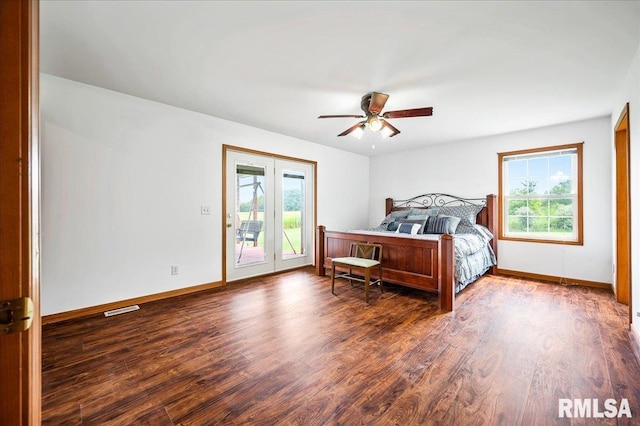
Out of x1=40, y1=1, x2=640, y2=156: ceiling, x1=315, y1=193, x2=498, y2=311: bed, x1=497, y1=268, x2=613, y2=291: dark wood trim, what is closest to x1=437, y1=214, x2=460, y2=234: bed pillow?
x1=315, y1=193, x2=498, y2=311: bed

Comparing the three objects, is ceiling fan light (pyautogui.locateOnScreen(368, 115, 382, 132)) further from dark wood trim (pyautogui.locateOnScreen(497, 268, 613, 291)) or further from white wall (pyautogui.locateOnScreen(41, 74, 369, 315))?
dark wood trim (pyautogui.locateOnScreen(497, 268, 613, 291))

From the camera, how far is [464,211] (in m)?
4.75

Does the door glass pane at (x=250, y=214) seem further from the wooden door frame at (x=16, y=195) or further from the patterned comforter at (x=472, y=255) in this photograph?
the wooden door frame at (x=16, y=195)

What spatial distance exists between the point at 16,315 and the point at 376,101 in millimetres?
3017

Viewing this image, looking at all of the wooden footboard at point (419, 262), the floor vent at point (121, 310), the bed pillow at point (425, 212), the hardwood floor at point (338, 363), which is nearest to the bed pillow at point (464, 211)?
the bed pillow at point (425, 212)

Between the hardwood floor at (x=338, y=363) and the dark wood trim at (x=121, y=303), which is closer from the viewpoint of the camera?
the hardwood floor at (x=338, y=363)

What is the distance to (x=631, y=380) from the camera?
1.81m

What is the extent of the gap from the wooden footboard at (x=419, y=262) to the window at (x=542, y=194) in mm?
2161

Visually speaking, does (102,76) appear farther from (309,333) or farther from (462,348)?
(462,348)

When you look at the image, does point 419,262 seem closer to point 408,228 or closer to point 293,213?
point 408,228

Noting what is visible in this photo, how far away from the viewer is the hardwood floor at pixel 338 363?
1.56 metres

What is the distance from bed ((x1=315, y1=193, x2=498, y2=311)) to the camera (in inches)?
124

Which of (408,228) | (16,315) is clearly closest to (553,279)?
(408,228)

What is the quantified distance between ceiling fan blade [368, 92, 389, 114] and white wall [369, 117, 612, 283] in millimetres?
2862
